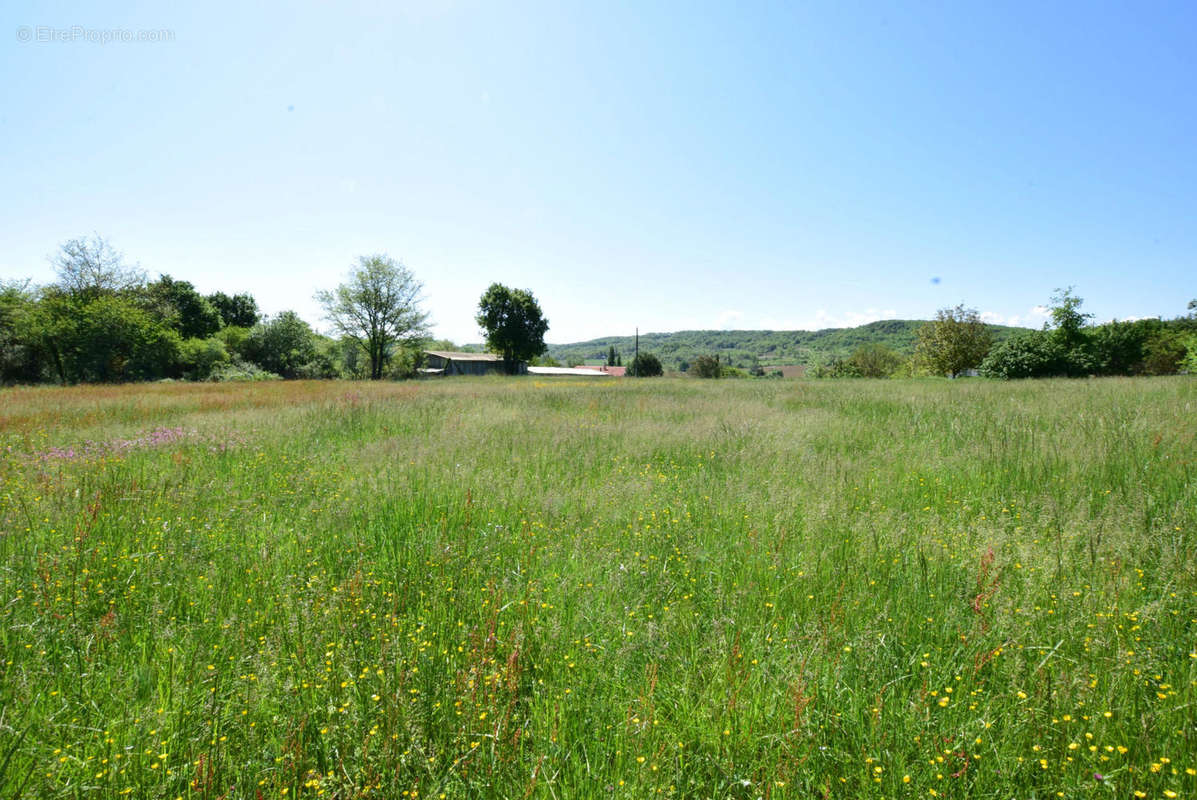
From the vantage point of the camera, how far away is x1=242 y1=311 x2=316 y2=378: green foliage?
151 ft

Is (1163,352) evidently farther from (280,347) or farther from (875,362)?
(280,347)

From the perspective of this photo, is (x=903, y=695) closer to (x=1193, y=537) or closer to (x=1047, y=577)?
(x=1047, y=577)

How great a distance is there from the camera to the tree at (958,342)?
4722 centimetres

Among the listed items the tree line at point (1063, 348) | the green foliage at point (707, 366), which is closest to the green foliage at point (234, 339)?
the green foliage at point (707, 366)

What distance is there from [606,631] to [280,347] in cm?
5635

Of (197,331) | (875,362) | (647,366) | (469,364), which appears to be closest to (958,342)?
(875,362)

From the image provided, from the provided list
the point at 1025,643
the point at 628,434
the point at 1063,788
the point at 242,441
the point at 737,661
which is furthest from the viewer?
the point at 628,434

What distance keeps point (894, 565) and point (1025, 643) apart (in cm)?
88

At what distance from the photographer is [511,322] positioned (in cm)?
5931

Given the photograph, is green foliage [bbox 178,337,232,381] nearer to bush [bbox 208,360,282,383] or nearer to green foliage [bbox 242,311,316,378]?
bush [bbox 208,360,282,383]

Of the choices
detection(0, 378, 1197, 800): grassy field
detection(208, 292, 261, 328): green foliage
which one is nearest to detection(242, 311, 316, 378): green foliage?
detection(208, 292, 261, 328): green foliage

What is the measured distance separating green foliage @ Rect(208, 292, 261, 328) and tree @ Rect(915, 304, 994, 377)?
8617 centimetres

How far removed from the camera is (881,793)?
1.68m

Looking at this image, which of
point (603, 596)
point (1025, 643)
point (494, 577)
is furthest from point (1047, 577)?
point (494, 577)
